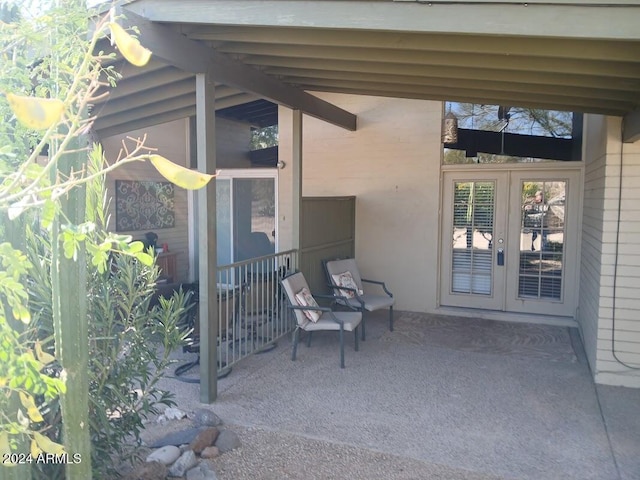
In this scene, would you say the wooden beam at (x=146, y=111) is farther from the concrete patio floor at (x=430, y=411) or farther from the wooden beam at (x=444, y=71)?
the concrete patio floor at (x=430, y=411)

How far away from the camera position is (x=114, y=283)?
2.52 m

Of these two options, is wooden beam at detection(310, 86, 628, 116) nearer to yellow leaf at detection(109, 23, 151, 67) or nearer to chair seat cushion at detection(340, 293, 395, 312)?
chair seat cushion at detection(340, 293, 395, 312)

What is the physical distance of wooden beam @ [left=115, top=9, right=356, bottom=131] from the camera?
343 centimetres

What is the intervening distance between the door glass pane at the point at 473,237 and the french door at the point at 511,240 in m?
0.01

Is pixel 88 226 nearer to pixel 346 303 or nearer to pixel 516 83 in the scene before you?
pixel 516 83

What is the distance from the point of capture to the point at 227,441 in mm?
3297

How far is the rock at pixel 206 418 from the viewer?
11.6 ft

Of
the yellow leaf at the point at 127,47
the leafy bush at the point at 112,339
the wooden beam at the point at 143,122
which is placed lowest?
the leafy bush at the point at 112,339

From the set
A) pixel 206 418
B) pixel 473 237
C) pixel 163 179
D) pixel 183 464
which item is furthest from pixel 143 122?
pixel 473 237

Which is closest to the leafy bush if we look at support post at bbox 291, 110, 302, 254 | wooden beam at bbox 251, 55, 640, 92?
wooden beam at bbox 251, 55, 640, 92

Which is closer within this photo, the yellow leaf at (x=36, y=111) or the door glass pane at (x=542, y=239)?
the yellow leaf at (x=36, y=111)

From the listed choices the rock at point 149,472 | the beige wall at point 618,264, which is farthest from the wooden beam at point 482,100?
the rock at point 149,472

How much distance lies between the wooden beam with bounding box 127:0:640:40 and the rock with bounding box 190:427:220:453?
275 cm

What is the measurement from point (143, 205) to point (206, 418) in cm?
496
